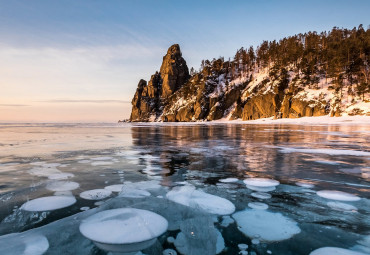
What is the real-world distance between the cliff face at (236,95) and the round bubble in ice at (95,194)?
56.9 meters

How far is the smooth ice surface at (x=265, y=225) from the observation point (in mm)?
2127

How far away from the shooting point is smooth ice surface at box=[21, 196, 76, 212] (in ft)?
9.17

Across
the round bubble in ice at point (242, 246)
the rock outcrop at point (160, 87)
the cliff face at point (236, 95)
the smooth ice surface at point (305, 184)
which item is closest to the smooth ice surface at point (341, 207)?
the smooth ice surface at point (305, 184)

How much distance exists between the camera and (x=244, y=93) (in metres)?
82.1

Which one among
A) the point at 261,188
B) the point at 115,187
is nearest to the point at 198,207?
the point at 261,188

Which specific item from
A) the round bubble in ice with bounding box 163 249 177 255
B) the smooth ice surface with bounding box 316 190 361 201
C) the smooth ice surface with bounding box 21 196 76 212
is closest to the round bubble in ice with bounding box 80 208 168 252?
the round bubble in ice with bounding box 163 249 177 255

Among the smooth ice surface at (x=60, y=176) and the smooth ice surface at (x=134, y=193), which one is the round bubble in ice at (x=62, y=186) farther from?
the smooth ice surface at (x=134, y=193)

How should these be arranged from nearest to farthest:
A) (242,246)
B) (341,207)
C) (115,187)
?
(242,246) → (341,207) → (115,187)

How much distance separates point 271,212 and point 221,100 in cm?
9009

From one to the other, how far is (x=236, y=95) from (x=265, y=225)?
3544 inches

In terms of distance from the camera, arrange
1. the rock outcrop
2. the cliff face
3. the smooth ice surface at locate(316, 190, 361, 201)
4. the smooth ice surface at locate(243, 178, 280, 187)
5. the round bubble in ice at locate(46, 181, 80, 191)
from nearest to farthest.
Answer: the smooth ice surface at locate(316, 190, 361, 201)
the round bubble in ice at locate(46, 181, 80, 191)
the smooth ice surface at locate(243, 178, 280, 187)
the cliff face
the rock outcrop

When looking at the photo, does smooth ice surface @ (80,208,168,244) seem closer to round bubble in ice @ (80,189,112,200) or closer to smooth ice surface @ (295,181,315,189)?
round bubble in ice @ (80,189,112,200)

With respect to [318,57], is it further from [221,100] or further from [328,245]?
[328,245]

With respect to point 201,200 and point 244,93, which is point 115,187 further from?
point 244,93
